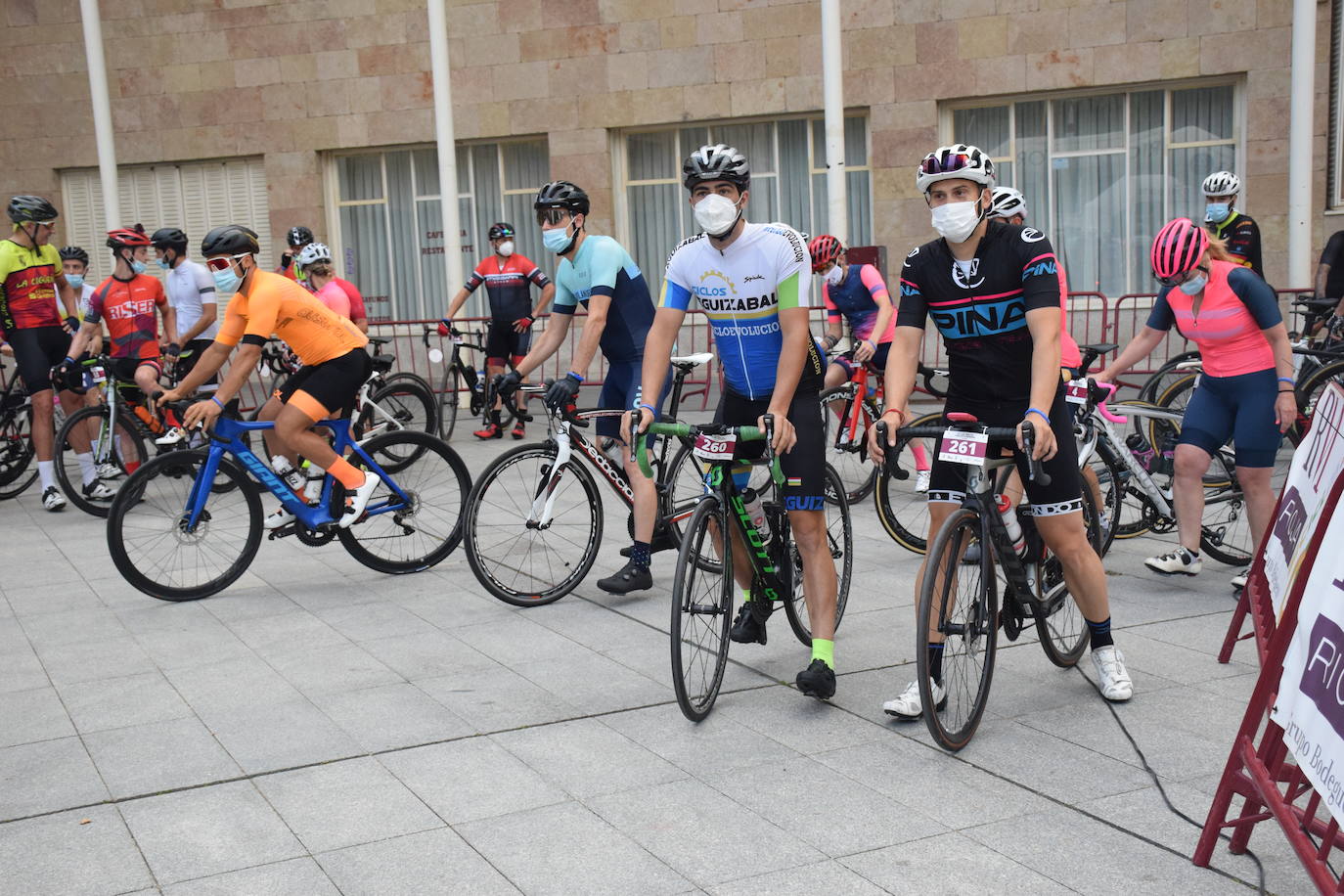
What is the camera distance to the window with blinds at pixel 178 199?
754 inches

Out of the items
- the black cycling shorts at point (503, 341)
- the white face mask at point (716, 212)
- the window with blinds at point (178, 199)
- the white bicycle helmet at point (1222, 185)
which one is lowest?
the black cycling shorts at point (503, 341)

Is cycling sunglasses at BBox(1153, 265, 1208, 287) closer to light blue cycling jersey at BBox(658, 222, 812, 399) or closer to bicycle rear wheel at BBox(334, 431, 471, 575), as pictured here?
light blue cycling jersey at BBox(658, 222, 812, 399)

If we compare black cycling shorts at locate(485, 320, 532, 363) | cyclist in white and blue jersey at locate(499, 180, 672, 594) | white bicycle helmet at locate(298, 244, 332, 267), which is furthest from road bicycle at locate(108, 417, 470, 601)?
black cycling shorts at locate(485, 320, 532, 363)

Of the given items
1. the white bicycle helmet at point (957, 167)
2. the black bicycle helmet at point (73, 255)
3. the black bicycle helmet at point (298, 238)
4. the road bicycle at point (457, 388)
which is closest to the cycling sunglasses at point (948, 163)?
the white bicycle helmet at point (957, 167)

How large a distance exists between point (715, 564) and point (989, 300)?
4.68 feet

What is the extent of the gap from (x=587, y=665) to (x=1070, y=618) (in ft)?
6.61

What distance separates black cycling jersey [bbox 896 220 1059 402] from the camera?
466 centimetres

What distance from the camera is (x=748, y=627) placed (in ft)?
17.7

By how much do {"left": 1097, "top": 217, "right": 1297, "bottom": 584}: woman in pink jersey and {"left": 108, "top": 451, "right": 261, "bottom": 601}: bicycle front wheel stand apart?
15.9 ft

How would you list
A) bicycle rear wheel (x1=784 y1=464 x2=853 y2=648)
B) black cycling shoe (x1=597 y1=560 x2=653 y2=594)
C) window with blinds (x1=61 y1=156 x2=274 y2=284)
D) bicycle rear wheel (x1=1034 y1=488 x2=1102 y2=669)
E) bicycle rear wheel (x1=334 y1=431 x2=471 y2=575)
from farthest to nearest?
window with blinds (x1=61 y1=156 x2=274 y2=284), bicycle rear wheel (x1=334 y1=431 x2=471 y2=575), black cycling shoe (x1=597 y1=560 x2=653 y2=594), bicycle rear wheel (x1=784 y1=464 x2=853 y2=648), bicycle rear wheel (x1=1034 y1=488 x2=1102 y2=669)

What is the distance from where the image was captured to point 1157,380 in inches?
386

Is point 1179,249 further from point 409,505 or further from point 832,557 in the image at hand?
point 409,505

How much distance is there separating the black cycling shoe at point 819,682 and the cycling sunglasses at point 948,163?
1.86 m

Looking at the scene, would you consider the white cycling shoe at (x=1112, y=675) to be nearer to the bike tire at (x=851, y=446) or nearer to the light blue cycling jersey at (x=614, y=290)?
the light blue cycling jersey at (x=614, y=290)
